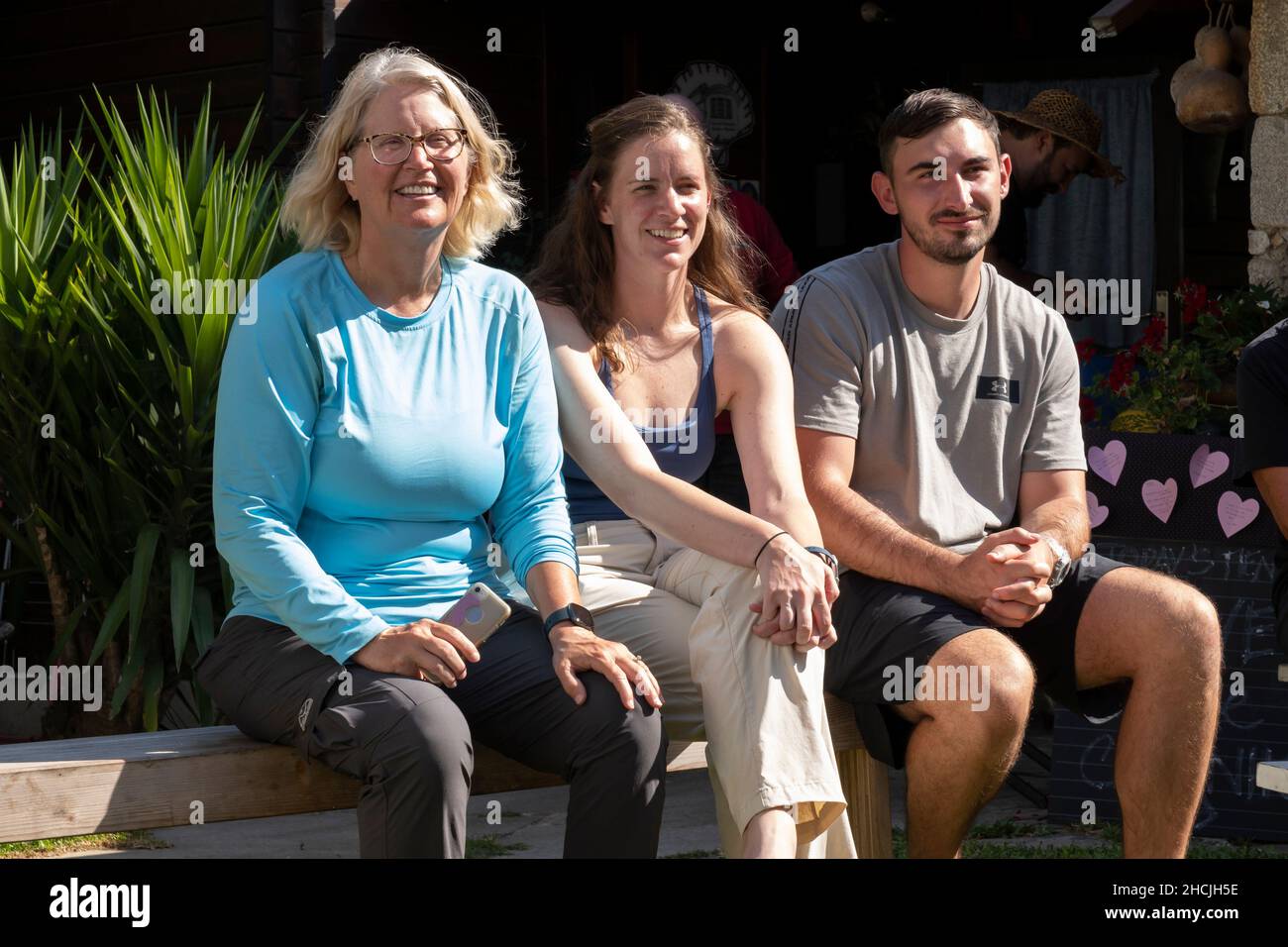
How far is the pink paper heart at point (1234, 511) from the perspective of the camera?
4.45m

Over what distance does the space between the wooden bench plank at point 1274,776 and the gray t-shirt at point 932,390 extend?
687 millimetres

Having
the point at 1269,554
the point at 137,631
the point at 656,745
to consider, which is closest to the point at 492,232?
the point at 656,745

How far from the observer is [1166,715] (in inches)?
121

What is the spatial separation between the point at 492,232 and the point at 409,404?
18.8 inches

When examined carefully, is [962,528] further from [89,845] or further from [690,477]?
[89,845]

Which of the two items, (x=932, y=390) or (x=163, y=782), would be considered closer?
(x=163, y=782)

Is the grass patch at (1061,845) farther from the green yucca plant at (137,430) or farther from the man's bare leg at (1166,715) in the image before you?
the green yucca plant at (137,430)

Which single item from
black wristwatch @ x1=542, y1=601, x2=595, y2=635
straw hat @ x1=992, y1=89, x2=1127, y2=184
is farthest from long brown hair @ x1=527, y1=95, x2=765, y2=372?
straw hat @ x1=992, y1=89, x2=1127, y2=184

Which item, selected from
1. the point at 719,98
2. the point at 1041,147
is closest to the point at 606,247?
the point at 1041,147

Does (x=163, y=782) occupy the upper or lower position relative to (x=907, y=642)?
lower

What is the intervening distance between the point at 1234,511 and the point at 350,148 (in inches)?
104

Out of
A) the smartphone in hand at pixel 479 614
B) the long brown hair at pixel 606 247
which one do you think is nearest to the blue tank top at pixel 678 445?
the long brown hair at pixel 606 247

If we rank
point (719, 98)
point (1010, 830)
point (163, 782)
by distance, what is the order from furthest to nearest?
1. point (719, 98)
2. point (1010, 830)
3. point (163, 782)

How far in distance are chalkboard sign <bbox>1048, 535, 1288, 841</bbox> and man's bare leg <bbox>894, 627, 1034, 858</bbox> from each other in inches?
63.6
